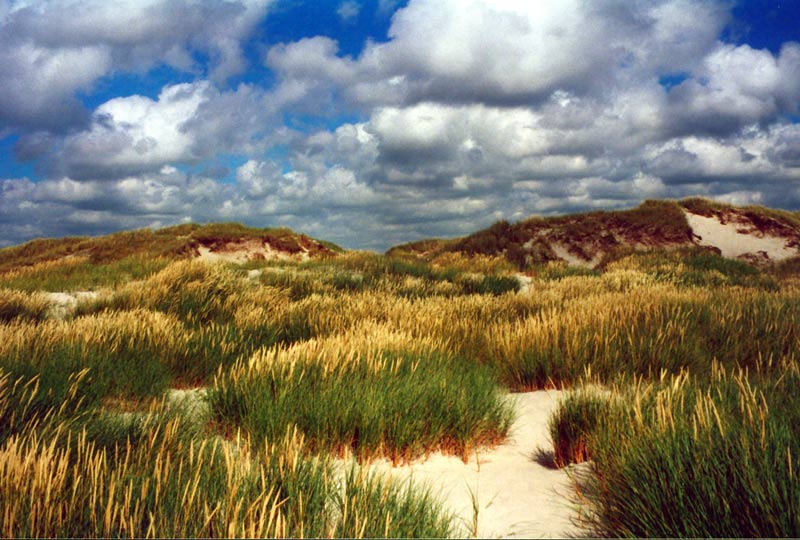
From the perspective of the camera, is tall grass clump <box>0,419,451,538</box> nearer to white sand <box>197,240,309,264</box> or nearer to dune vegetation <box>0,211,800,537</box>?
dune vegetation <box>0,211,800,537</box>

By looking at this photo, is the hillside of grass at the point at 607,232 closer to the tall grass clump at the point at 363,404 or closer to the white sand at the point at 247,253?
the white sand at the point at 247,253

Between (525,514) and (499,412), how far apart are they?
1242mm

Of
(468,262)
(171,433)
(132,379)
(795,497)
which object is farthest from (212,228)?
(795,497)

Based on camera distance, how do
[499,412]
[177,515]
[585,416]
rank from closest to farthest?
[177,515], [585,416], [499,412]

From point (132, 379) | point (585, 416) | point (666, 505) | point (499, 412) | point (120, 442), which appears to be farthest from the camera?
point (132, 379)

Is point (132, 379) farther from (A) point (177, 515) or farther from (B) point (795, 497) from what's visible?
(B) point (795, 497)

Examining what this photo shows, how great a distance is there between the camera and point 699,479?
6.70 feet

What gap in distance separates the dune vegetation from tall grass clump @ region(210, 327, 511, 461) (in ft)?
0.05

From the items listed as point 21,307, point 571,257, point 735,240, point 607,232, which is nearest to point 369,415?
point 21,307

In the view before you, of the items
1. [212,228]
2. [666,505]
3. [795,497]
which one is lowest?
[666,505]

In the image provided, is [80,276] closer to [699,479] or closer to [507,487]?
[507,487]

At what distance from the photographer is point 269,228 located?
26.1m

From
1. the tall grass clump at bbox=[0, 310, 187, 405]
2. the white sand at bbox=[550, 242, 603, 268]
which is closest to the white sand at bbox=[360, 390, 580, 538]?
the tall grass clump at bbox=[0, 310, 187, 405]

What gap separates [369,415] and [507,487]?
888 millimetres
